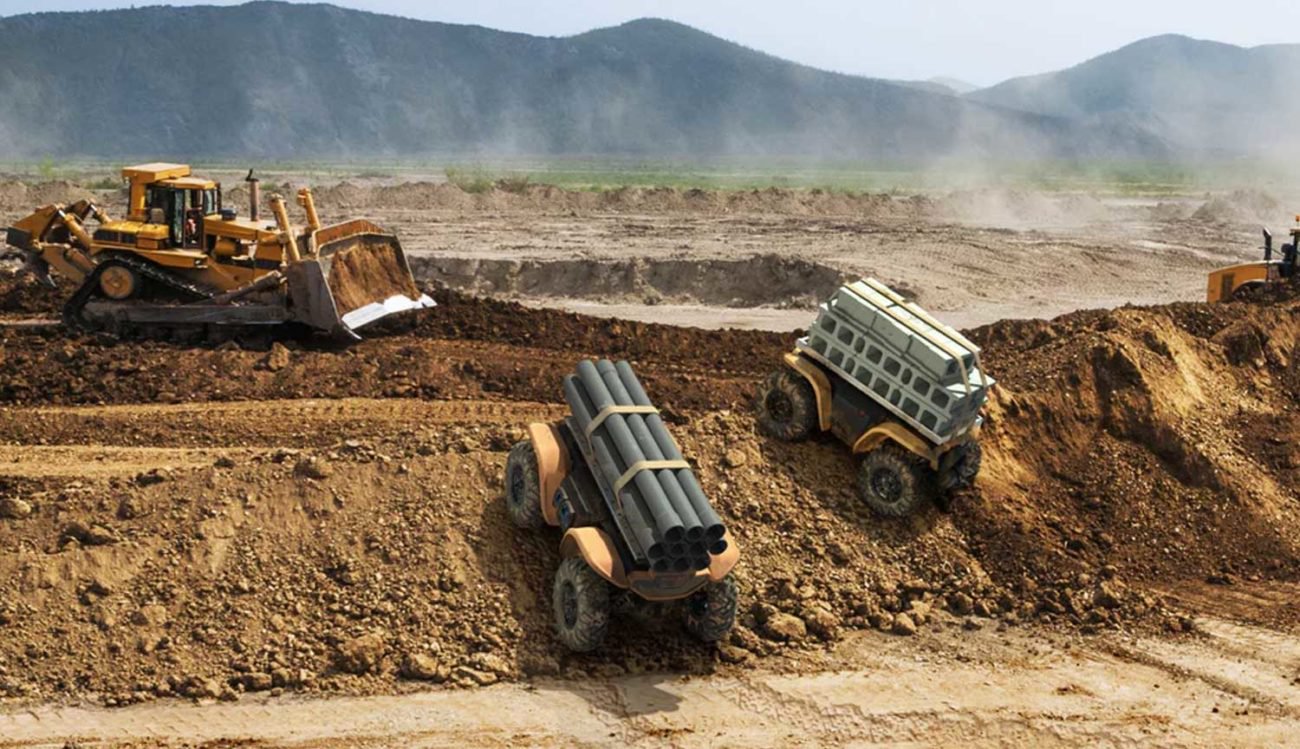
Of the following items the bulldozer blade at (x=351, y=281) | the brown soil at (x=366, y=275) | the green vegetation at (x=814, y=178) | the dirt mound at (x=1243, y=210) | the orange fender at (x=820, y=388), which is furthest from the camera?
the green vegetation at (x=814, y=178)

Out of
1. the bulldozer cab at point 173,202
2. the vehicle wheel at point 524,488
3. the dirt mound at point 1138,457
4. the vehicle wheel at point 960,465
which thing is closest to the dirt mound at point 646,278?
the bulldozer cab at point 173,202

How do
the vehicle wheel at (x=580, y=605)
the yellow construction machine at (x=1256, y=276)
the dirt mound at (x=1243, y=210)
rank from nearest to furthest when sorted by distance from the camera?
the vehicle wheel at (x=580, y=605), the yellow construction machine at (x=1256, y=276), the dirt mound at (x=1243, y=210)

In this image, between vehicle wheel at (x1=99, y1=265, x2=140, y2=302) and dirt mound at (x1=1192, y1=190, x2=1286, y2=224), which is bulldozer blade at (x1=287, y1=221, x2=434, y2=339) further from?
dirt mound at (x1=1192, y1=190, x2=1286, y2=224)

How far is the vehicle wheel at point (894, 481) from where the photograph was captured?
12.8 meters

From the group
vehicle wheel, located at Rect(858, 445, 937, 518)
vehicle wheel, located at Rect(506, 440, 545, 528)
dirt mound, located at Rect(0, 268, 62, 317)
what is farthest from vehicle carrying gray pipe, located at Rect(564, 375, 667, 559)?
dirt mound, located at Rect(0, 268, 62, 317)

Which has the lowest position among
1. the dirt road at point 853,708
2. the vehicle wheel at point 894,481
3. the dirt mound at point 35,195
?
the dirt road at point 853,708

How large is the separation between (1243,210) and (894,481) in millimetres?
44543

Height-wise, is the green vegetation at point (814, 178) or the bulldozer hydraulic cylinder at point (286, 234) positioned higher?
the bulldozer hydraulic cylinder at point (286, 234)

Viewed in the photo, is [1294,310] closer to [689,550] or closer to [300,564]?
[689,550]

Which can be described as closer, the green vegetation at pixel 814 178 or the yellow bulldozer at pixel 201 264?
the yellow bulldozer at pixel 201 264

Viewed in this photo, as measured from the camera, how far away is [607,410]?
11344 mm

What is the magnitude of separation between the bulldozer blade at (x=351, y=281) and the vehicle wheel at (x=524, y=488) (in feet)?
24.0

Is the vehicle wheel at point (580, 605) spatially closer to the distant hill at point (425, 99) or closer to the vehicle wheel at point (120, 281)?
the vehicle wheel at point (120, 281)

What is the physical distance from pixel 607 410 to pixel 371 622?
2.42 metres
